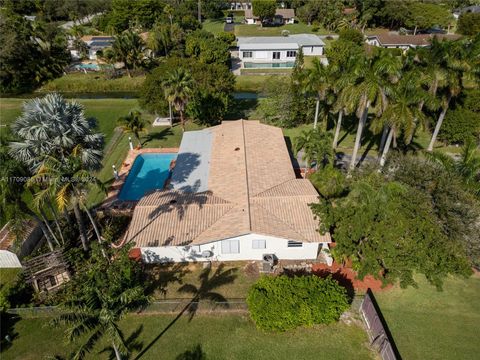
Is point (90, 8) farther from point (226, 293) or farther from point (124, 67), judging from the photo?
point (226, 293)

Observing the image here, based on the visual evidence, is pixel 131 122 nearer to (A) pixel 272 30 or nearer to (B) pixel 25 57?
(B) pixel 25 57

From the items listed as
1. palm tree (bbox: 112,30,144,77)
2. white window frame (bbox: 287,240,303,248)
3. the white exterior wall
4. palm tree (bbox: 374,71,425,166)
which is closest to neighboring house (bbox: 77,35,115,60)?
palm tree (bbox: 112,30,144,77)

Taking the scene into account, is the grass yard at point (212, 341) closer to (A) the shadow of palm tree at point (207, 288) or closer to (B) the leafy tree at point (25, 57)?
(A) the shadow of palm tree at point (207, 288)

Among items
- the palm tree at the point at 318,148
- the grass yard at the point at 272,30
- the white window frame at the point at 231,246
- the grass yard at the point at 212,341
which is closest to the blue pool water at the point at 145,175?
the white window frame at the point at 231,246

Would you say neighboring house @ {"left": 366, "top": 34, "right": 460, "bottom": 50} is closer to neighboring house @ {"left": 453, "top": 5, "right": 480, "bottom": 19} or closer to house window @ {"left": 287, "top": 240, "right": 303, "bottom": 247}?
neighboring house @ {"left": 453, "top": 5, "right": 480, "bottom": 19}

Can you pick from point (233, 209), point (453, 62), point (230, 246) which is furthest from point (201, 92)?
point (453, 62)

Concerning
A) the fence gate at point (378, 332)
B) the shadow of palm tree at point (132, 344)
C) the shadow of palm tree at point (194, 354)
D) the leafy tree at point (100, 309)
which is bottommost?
the shadow of palm tree at point (194, 354)
